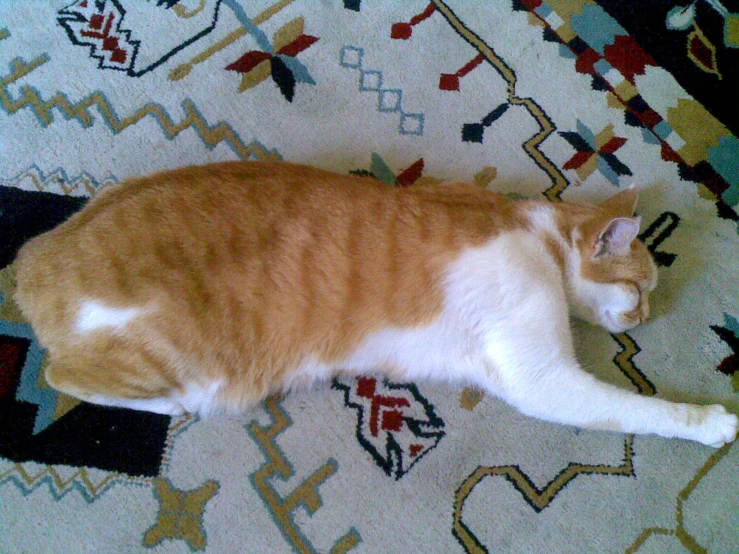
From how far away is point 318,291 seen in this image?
3.83ft

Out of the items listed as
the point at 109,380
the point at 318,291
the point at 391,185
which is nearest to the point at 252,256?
the point at 318,291

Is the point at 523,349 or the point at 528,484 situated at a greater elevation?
the point at 523,349

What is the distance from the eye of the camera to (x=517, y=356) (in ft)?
3.98

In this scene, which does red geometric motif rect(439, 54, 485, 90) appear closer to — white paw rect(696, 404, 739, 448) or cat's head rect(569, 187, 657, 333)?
cat's head rect(569, 187, 657, 333)

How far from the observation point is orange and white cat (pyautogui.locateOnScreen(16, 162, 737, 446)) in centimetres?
111

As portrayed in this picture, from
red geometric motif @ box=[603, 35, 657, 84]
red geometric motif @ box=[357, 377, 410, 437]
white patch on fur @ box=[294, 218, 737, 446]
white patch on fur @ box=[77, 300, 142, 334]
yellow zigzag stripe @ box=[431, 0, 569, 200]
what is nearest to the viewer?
white patch on fur @ box=[77, 300, 142, 334]

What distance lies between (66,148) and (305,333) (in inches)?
40.2

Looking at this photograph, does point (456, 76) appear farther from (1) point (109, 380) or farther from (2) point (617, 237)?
(1) point (109, 380)


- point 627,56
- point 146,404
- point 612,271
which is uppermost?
point 627,56

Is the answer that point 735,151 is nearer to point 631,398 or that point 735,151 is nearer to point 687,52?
point 687,52

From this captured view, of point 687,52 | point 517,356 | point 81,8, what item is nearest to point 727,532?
point 517,356

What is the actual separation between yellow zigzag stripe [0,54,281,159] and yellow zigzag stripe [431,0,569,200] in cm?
77

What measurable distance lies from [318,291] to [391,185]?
51 cm

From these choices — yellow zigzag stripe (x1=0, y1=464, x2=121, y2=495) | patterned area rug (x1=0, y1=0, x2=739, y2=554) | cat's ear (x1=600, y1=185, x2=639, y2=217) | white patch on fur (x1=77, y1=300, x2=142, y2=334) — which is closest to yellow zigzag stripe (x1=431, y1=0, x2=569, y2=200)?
patterned area rug (x1=0, y1=0, x2=739, y2=554)
